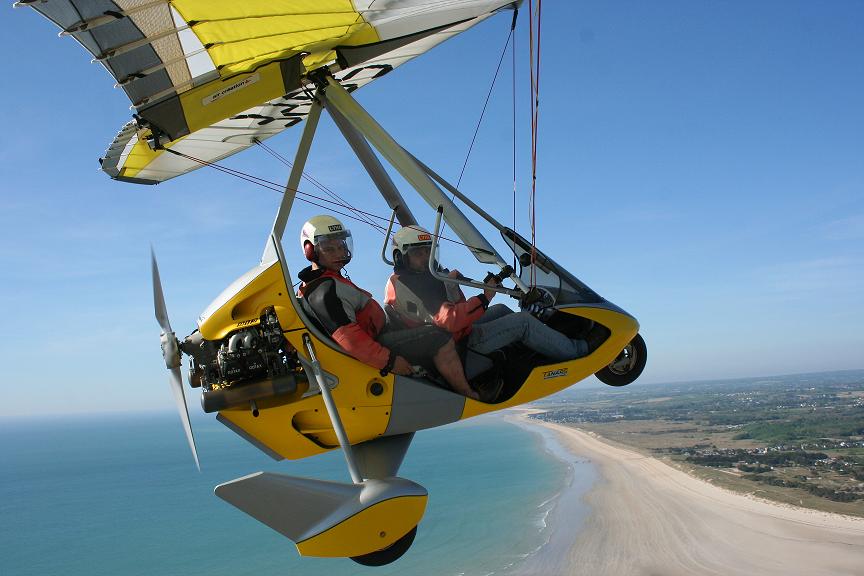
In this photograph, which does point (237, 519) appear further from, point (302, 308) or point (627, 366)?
point (302, 308)

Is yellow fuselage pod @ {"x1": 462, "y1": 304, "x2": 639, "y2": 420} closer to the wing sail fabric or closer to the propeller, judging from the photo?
the propeller

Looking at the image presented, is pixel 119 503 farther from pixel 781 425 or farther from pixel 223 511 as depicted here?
pixel 781 425

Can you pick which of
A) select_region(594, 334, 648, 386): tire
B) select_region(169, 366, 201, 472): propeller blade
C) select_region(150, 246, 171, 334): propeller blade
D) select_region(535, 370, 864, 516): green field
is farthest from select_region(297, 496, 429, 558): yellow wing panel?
select_region(535, 370, 864, 516): green field

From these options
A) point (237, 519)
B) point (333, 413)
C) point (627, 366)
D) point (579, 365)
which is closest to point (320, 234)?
point (333, 413)

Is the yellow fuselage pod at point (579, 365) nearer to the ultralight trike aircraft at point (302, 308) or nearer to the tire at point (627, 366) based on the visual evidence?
the ultralight trike aircraft at point (302, 308)

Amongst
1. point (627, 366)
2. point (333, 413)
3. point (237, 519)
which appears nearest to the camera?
point (333, 413)

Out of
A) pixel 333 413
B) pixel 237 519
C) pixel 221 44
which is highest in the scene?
pixel 221 44

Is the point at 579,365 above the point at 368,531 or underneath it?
above
